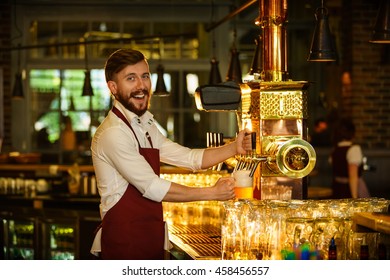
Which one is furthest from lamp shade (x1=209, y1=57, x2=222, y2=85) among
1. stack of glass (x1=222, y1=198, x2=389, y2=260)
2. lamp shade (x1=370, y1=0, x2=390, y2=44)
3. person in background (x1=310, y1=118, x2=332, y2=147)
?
stack of glass (x1=222, y1=198, x2=389, y2=260)

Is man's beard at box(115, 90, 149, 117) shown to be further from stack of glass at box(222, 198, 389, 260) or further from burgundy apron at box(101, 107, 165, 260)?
stack of glass at box(222, 198, 389, 260)

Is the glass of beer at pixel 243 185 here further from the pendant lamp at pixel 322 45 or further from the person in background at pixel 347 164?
the person in background at pixel 347 164

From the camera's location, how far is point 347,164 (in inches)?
345

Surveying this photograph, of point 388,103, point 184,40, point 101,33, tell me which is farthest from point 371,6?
point 101,33

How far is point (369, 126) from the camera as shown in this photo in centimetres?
1050

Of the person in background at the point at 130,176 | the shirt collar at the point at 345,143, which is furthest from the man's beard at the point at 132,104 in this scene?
the shirt collar at the point at 345,143

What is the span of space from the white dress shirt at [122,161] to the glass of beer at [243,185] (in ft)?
1.18

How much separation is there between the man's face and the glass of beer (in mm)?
536

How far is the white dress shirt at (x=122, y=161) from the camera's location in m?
3.99

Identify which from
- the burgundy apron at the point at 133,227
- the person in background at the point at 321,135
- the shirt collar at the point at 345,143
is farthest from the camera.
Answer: the person in background at the point at 321,135

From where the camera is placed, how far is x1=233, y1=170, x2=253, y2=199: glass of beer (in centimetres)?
417

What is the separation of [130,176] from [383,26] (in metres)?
1.57
